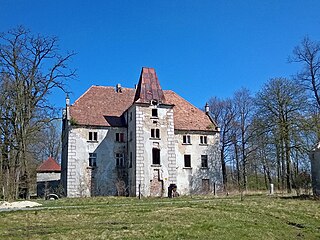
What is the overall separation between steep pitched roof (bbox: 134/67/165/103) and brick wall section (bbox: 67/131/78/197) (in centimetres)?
782

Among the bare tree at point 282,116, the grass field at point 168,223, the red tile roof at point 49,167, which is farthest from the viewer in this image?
the red tile roof at point 49,167

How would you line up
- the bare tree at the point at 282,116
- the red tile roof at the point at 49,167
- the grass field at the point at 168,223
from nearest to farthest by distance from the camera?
the grass field at the point at 168,223 < the bare tree at the point at 282,116 < the red tile roof at the point at 49,167

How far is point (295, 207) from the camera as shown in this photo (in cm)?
2038

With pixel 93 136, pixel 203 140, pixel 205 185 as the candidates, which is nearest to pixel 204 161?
pixel 203 140

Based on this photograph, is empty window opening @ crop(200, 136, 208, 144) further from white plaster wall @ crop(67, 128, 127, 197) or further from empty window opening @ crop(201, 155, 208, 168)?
white plaster wall @ crop(67, 128, 127, 197)

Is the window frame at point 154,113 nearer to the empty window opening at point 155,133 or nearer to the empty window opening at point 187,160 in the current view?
the empty window opening at point 155,133

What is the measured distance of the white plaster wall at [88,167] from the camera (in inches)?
1448

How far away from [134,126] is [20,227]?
24.1m

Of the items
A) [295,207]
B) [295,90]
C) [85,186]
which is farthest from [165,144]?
[295,207]

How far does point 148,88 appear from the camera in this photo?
128 feet

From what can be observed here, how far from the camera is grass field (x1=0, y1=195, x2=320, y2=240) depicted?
1230 cm

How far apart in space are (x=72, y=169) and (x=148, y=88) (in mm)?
11582

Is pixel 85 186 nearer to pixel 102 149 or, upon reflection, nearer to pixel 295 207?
pixel 102 149

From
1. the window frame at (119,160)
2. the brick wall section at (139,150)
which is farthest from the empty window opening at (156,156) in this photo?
the window frame at (119,160)
